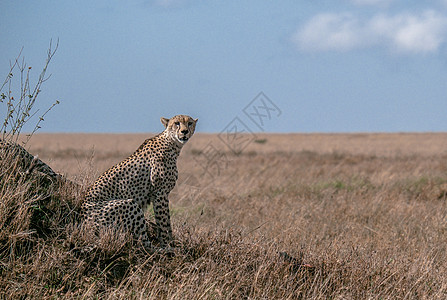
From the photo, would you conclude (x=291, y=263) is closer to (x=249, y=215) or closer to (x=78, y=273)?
(x=78, y=273)

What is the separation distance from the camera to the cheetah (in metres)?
4.38

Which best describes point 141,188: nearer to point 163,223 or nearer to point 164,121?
point 163,223

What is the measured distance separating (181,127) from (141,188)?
2.10 feet

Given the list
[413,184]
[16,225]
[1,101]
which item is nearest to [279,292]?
[16,225]

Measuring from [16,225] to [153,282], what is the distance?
113cm

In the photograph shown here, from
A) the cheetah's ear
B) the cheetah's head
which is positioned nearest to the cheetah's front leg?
the cheetah's head

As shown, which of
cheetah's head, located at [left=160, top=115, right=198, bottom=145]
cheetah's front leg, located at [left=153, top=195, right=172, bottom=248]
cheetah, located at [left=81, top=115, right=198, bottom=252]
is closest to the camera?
cheetah, located at [left=81, top=115, right=198, bottom=252]

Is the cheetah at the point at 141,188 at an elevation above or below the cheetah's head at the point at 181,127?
below

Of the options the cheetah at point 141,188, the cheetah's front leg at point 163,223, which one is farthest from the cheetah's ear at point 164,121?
the cheetah's front leg at point 163,223

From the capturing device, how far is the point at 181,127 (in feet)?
16.0

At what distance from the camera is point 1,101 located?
4691mm

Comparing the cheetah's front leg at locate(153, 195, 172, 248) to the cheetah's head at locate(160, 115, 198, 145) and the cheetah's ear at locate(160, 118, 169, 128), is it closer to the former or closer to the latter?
the cheetah's head at locate(160, 115, 198, 145)

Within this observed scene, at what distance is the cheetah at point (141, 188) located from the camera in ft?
14.4

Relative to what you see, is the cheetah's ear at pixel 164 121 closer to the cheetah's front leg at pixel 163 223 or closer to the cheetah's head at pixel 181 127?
the cheetah's head at pixel 181 127
